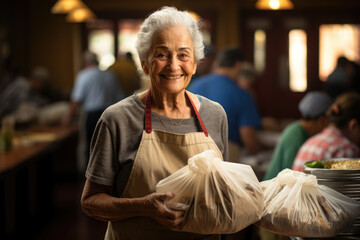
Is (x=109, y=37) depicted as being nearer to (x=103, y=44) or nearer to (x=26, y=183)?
(x=103, y=44)

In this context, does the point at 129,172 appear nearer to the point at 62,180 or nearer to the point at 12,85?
the point at 12,85

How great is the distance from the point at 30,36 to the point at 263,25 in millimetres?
4830

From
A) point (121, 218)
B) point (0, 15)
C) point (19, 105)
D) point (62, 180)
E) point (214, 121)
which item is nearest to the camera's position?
point (121, 218)

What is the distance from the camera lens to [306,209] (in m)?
1.88

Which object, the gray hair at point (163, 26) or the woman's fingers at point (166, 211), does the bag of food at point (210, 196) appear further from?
the gray hair at point (163, 26)

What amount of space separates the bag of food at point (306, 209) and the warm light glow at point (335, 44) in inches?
393

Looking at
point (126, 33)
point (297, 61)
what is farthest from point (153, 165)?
point (297, 61)

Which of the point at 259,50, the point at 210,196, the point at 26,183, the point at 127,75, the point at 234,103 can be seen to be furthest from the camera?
the point at 259,50

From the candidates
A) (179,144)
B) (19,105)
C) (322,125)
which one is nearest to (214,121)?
(179,144)

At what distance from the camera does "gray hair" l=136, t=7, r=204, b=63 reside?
1.85 m

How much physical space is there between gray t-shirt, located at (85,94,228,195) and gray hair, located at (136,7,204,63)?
197 millimetres

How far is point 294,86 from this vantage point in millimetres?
11742

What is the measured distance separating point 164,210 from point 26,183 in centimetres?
437

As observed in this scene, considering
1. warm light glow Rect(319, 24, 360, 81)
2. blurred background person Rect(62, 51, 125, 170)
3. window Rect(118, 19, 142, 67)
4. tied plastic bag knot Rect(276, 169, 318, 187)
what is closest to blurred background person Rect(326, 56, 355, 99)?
blurred background person Rect(62, 51, 125, 170)
